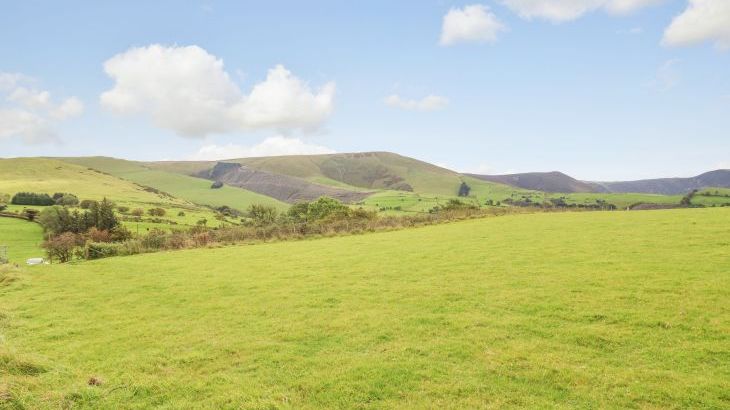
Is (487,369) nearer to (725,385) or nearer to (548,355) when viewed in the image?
(548,355)

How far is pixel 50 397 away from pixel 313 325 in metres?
7.62

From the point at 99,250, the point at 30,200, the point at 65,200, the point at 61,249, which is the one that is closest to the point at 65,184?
Answer: the point at 65,200

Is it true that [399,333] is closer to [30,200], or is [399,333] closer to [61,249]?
[61,249]

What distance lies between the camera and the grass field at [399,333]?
10.3 metres

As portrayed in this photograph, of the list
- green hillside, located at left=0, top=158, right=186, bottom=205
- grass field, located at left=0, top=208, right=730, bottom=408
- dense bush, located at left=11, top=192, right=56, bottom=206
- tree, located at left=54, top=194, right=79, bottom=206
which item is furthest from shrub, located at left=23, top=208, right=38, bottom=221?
grass field, located at left=0, top=208, right=730, bottom=408

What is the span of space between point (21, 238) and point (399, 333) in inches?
2964

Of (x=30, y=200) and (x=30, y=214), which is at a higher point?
(x=30, y=200)

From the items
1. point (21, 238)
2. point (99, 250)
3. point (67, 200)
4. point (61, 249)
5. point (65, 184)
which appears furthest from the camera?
point (65, 184)

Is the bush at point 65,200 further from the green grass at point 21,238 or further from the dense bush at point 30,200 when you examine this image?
the green grass at point 21,238

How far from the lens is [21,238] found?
6625 cm

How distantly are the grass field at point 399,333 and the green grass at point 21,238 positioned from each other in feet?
110

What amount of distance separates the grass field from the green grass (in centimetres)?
3338

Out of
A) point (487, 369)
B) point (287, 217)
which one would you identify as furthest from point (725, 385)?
point (287, 217)

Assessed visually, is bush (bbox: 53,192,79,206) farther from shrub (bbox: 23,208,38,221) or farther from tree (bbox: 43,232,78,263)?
tree (bbox: 43,232,78,263)
